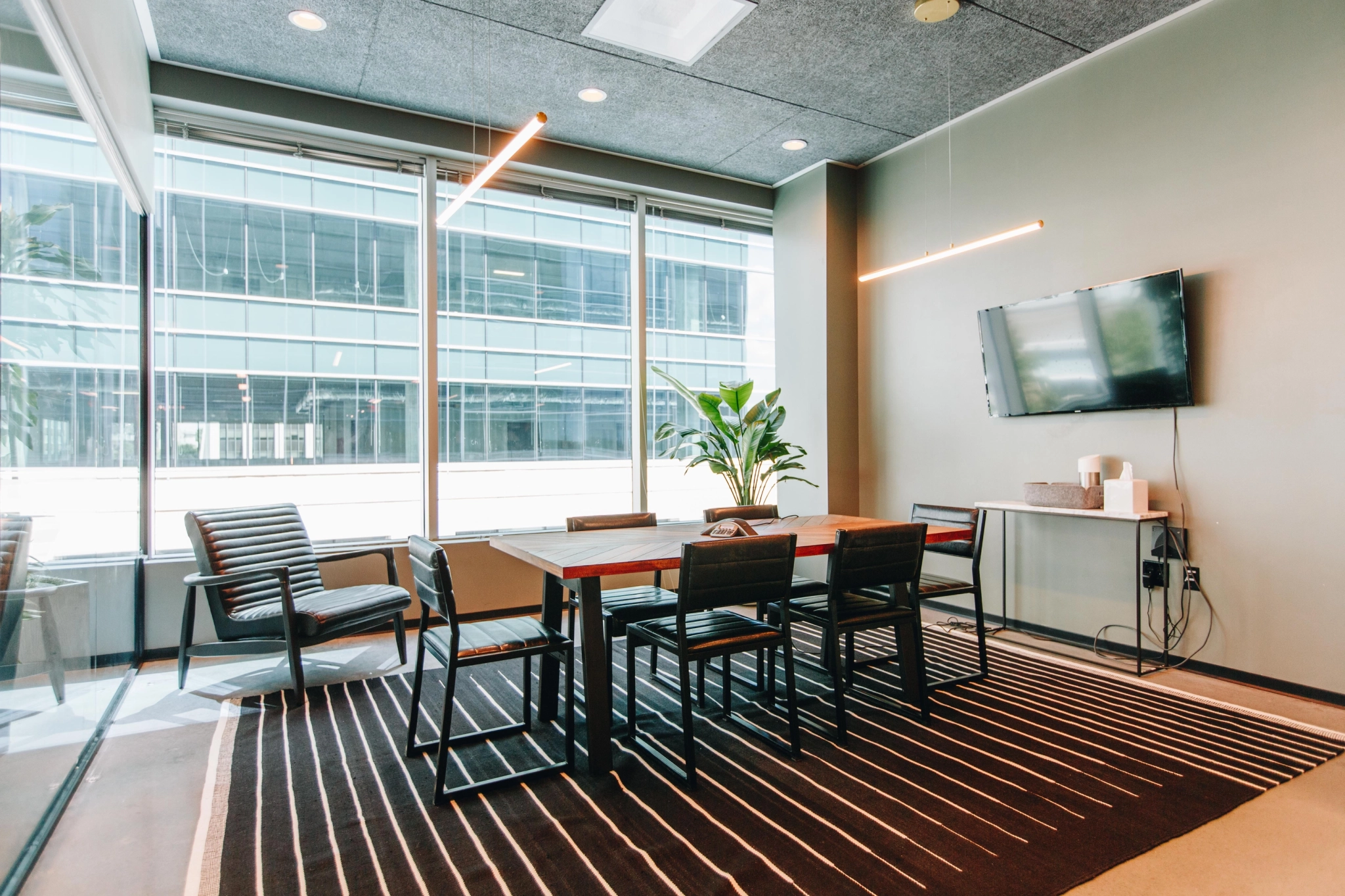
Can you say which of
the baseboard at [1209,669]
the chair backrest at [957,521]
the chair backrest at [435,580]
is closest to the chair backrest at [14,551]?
the chair backrest at [435,580]

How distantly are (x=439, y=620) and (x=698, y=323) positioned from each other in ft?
9.63

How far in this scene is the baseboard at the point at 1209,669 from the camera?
Answer: 10.7 feet

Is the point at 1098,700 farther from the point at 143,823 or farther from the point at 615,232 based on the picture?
the point at 615,232

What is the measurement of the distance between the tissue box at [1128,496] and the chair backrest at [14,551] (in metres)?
4.26

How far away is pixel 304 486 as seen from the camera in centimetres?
455

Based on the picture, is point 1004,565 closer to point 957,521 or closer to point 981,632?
point 957,521

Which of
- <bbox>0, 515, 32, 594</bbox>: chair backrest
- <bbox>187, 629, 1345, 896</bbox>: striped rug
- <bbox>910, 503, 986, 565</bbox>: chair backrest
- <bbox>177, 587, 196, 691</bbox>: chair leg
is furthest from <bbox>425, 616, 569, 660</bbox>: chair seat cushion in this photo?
<bbox>910, 503, 986, 565</bbox>: chair backrest

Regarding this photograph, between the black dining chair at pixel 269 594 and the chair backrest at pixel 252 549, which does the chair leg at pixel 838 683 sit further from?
the chair backrest at pixel 252 549

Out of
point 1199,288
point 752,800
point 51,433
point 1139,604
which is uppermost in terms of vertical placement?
point 1199,288

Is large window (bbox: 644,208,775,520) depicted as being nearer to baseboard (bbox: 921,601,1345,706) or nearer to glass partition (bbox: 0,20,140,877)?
baseboard (bbox: 921,601,1345,706)

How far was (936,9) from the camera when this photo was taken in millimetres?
3512

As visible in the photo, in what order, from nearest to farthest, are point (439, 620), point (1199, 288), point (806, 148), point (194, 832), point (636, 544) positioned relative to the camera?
point (194, 832) < point (636, 544) < point (1199, 288) < point (439, 620) < point (806, 148)

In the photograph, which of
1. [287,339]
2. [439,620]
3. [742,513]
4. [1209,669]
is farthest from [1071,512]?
[287,339]

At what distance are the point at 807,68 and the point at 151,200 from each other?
11.9ft
